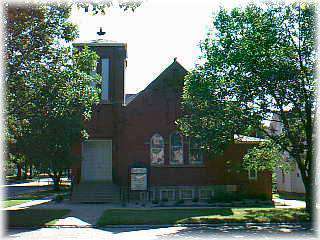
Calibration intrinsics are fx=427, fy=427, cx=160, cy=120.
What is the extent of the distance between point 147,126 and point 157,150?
1.69m

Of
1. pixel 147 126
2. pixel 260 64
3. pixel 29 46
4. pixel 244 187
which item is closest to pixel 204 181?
pixel 244 187

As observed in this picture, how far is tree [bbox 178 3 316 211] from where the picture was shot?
704 inches

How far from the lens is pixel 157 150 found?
27.7 meters

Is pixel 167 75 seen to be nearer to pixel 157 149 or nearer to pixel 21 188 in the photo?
pixel 157 149

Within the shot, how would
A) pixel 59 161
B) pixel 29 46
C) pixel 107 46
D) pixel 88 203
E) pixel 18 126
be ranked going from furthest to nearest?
1. pixel 107 46
2. pixel 88 203
3. pixel 59 161
4. pixel 18 126
5. pixel 29 46

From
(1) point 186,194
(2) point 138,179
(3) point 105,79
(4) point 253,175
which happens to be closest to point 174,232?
(2) point 138,179

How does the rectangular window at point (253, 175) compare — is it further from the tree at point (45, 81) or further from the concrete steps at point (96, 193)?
the tree at point (45, 81)

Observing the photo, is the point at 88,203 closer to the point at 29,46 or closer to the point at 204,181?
the point at 204,181

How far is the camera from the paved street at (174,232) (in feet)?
46.3

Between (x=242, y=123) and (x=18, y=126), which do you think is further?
(x=18, y=126)

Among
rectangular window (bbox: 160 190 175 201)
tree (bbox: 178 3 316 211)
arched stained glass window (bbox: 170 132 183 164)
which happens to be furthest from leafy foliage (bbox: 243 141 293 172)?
rectangular window (bbox: 160 190 175 201)

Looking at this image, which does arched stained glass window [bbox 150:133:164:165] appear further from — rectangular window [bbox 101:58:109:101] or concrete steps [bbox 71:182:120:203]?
rectangular window [bbox 101:58:109:101]

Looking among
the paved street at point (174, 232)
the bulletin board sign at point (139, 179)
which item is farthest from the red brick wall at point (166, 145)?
the paved street at point (174, 232)

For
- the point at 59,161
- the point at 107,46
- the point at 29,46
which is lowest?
the point at 59,161
